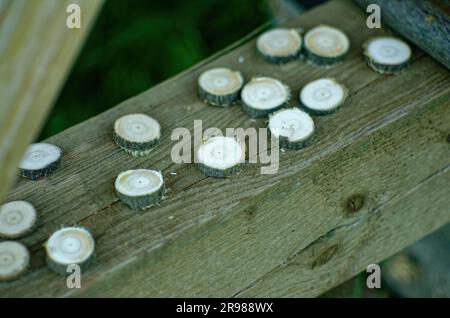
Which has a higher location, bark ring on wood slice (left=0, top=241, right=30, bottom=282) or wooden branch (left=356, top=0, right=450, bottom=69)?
wooden branch (left=356, top=0, right=450, bottom=69)

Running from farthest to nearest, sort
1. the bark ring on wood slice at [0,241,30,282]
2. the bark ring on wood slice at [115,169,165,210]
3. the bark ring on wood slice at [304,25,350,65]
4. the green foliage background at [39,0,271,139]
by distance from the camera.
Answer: the green foliage background at [39,0,271,139] < the bark ring on wood slice at [304,25,350,65] < the bark ring on wood slice at [115,169,165,210] < the bark ring on wood slice at [0,241,30,282]

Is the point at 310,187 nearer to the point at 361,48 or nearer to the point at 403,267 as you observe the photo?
the point at 361,48

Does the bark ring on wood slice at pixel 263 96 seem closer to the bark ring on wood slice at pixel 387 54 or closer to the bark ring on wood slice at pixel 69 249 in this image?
the bark ring on wood slice at pixel 387 54

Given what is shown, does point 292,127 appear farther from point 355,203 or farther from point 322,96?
point 355,203

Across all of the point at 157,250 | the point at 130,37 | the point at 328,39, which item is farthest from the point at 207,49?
the point at 157,250

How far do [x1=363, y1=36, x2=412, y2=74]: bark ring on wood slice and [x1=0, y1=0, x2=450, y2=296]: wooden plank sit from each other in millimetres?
30

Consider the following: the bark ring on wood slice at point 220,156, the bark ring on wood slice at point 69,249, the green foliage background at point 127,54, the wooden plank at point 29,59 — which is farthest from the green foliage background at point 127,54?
the wooden plank at point 29,59

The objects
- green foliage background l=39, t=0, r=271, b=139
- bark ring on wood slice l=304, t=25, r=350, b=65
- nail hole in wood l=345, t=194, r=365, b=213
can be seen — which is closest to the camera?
nail hole in wood l=345, t=194, r=365, b=213

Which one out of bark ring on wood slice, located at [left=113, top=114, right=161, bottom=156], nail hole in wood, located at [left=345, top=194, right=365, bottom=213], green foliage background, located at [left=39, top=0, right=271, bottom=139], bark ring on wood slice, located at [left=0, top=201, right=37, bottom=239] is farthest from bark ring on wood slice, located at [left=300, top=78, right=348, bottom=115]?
green foliage background, located at [left=39, top=0, right=271, bottom=139]

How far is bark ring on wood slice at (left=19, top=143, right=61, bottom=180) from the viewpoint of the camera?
6.30 feet

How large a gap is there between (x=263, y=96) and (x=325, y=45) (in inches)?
12.6

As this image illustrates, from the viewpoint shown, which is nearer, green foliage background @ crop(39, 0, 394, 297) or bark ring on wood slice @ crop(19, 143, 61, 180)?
bark ring on wood slice @ crop(19, 143, 61, 180)

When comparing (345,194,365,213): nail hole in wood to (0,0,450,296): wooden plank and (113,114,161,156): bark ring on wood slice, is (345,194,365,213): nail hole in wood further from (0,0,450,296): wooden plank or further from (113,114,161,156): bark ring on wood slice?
(113,114,161,156): bark ring on wood slice

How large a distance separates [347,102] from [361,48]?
0.29 m
